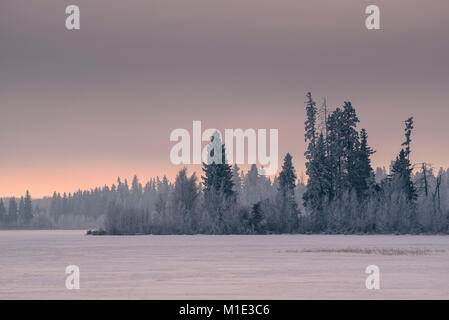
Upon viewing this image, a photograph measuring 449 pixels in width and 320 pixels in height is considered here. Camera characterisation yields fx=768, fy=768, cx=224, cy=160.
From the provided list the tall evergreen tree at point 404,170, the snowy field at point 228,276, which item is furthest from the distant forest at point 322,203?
the snowy field at point 228,276

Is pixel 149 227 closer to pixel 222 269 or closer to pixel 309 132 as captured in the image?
pixel 309 132

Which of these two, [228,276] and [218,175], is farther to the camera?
[218,175]

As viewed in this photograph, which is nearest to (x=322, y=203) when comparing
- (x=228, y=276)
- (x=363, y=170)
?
(x=363, y=170)

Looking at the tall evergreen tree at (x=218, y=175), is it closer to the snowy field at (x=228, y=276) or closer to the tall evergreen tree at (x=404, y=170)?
the tall evergreen tree at (x=404, y=170)

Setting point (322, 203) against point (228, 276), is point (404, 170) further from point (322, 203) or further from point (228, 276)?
point (228, 276)

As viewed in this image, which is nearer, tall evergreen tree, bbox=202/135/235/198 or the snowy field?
the snowy field

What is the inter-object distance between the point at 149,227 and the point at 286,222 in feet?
72.2

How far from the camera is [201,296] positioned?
29.2m

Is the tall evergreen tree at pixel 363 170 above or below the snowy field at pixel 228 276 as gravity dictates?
above

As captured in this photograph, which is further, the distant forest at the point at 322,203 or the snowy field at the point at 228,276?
the distant forest at the point at 322,203

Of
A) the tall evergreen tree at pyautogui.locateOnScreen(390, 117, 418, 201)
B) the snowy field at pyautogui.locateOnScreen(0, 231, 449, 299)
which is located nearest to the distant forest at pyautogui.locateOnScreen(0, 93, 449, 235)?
the tall evergreen tree at pyautogui.locateOnScreen(390, 117, 418, 201)

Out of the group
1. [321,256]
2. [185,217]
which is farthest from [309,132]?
[321,256]

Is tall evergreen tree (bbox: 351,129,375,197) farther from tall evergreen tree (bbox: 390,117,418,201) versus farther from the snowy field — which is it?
the snowy field
